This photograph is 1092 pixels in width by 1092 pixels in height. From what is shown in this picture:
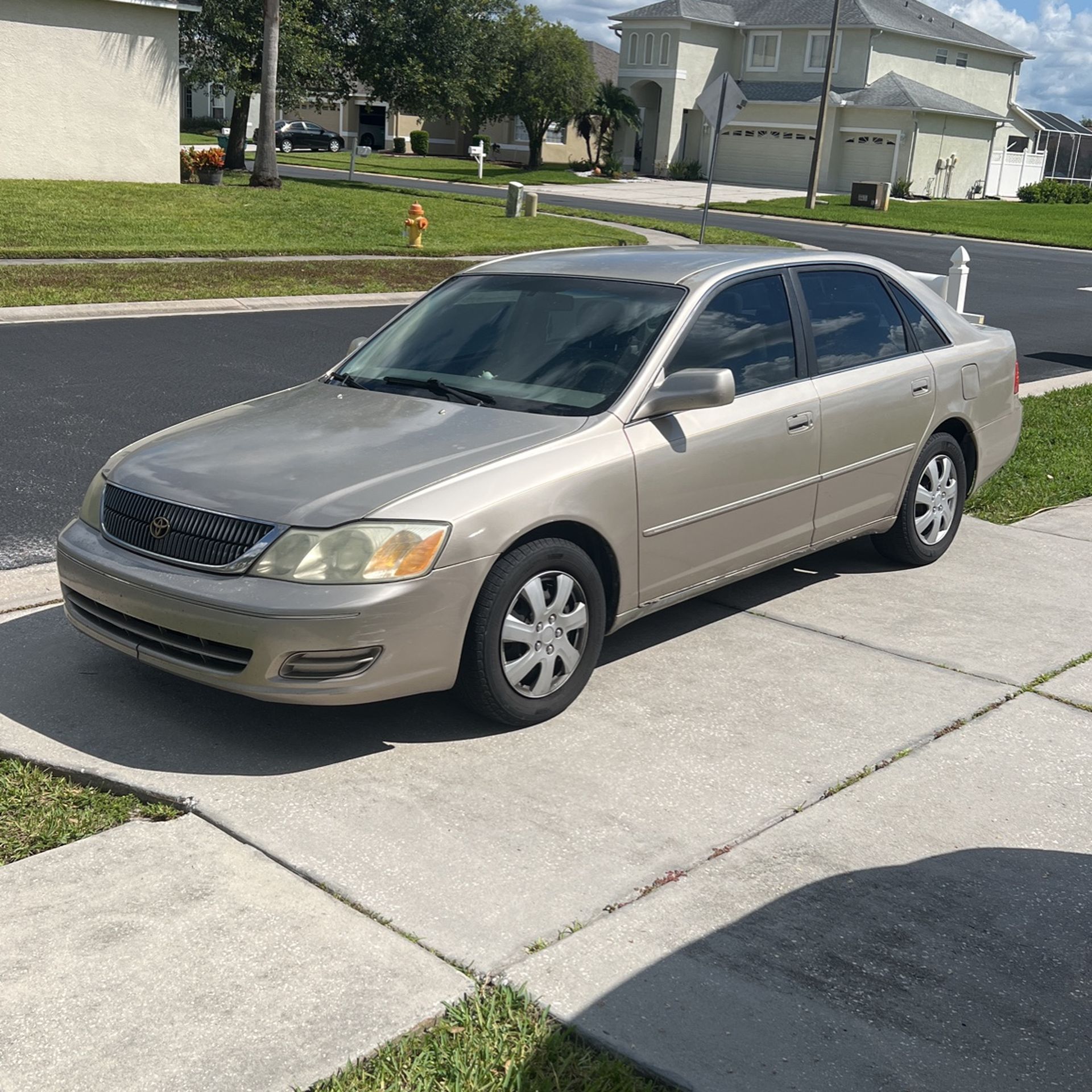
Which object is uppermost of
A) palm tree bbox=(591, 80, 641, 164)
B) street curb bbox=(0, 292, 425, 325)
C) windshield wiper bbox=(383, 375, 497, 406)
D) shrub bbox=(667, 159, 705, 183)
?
palm tree bbox=(591, 80, 641, 164)

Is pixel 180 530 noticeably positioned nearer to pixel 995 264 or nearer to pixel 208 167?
pixel 995 264

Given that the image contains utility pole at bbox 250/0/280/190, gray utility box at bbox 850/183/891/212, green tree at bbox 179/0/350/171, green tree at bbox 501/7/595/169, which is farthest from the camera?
green tree at bbox 501/7/595/169

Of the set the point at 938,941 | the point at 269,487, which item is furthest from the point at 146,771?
the point at 938,941

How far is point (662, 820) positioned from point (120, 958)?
5.48ft

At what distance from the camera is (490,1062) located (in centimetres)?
300

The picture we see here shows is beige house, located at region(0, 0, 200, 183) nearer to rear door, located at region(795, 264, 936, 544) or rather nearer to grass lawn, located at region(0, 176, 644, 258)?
grass lawn, located at region(0, 176, 644, 258)

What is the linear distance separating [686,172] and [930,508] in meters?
60.1

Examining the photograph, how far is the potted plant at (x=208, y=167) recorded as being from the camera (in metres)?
31.7

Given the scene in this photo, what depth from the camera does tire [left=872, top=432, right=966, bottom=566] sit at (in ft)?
22.1

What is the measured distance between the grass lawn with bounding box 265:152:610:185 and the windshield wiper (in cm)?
4460

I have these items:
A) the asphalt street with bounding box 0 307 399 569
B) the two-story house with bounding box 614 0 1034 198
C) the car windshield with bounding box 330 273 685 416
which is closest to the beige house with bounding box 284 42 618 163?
the two-story house with bounding box 614 0 1034 198

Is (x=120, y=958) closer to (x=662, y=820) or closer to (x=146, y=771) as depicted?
(x=146, y=771)

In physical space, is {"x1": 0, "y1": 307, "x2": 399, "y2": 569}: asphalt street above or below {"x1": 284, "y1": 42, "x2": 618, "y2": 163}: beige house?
below

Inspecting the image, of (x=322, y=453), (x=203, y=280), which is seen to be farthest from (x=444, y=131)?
(x=322, y=453)
